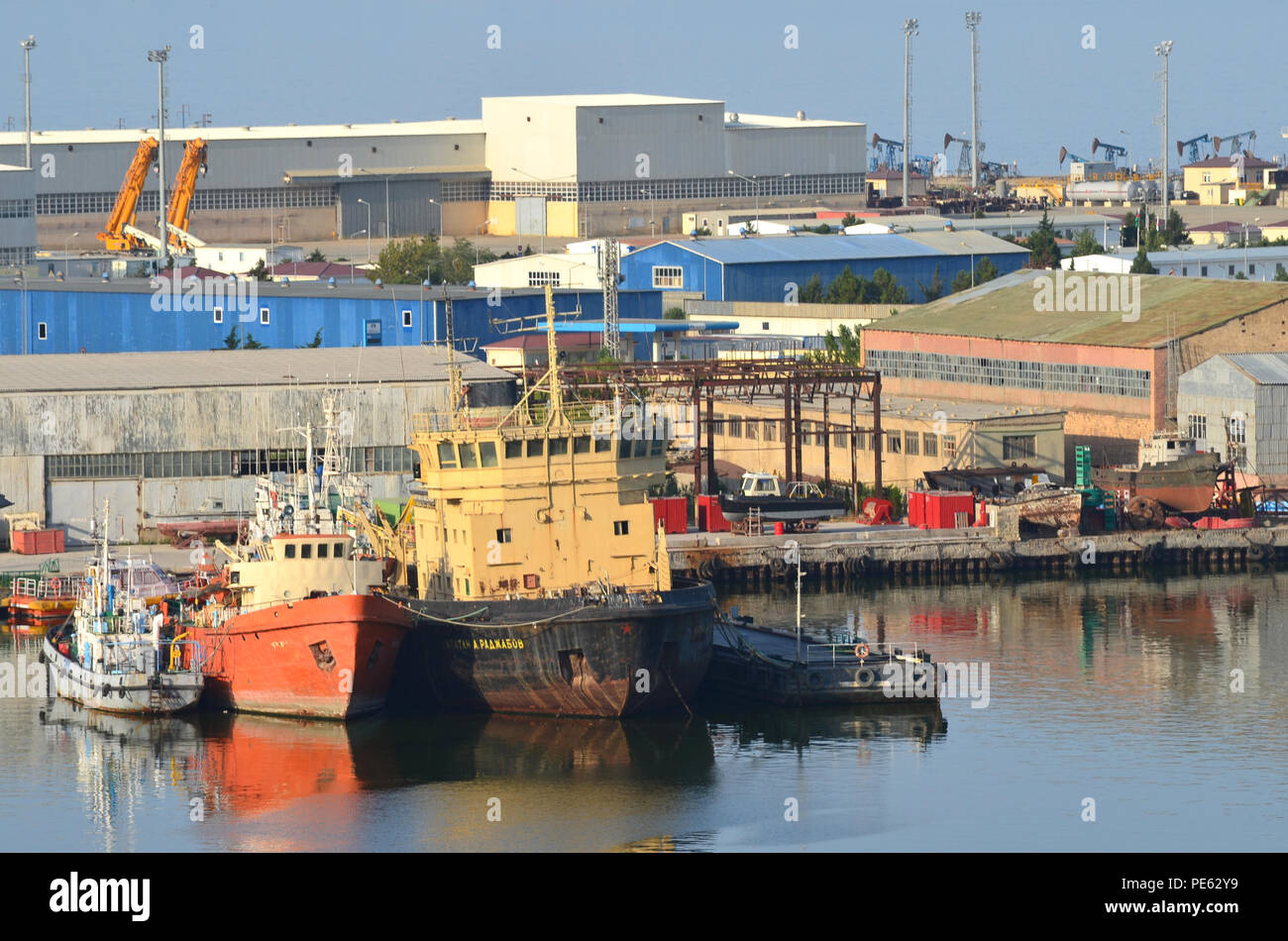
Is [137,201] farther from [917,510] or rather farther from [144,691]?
[144,691]

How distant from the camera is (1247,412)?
269 ft

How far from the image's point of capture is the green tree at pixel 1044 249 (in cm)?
12962

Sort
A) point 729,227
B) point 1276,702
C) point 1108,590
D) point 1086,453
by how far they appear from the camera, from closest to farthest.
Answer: point 1276,702 < point 1108,590 < point 1086,453 < point 729,227

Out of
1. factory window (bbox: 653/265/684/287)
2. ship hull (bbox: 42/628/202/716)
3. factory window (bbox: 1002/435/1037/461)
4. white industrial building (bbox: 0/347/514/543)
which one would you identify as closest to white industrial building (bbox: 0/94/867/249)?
factory window (bbox: 653/265/684/287)

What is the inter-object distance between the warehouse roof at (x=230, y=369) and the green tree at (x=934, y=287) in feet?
158

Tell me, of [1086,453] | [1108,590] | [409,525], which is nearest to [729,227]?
[1086,453]

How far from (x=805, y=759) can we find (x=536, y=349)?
5064 centimetres

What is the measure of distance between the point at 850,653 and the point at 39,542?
28576mm

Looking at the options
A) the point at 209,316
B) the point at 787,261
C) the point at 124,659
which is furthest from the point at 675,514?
the point at 787,261

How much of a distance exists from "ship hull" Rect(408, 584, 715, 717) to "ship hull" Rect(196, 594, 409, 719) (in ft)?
3.82

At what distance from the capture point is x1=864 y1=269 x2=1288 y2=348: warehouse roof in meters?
89.7

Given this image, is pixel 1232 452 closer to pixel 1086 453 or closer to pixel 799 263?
pixel 1086 453

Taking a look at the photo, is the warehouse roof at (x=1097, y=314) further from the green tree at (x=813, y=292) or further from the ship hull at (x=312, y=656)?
the ship hull at (x=312, y=656)

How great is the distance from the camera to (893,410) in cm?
8950
